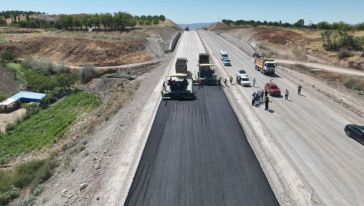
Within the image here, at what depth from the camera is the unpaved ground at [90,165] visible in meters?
20.5

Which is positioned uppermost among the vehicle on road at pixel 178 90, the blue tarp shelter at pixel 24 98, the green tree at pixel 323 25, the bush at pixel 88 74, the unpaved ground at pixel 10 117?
the green tree at pixel 323 25

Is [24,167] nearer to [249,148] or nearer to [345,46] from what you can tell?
[249,148]

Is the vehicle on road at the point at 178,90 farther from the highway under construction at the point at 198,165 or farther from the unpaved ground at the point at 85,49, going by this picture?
the unpaved ground at the point at 85,49

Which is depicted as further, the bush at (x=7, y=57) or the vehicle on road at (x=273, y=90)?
the bush at (x=7, y=57)

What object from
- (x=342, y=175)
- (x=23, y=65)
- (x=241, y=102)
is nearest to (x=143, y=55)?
(x=23, y=65)

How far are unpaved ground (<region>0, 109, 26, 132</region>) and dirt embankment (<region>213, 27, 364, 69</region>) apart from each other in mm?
56539

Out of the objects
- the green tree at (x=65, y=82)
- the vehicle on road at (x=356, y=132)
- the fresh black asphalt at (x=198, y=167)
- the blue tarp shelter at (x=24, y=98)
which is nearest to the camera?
the fresh black asphalt at (x=198, y=167)

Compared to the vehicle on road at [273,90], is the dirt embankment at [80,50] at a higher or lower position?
higher

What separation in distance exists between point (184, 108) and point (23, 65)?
175 feet

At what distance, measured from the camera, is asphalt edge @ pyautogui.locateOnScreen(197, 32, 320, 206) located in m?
20.1

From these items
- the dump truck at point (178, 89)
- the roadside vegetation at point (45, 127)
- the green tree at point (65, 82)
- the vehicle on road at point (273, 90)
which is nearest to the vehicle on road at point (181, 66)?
the dump truck at point (178, 89)

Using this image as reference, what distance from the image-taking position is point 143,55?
82.4m

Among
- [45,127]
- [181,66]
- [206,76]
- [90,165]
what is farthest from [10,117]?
[90,165]

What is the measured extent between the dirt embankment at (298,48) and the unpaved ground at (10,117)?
56539 millimetres
